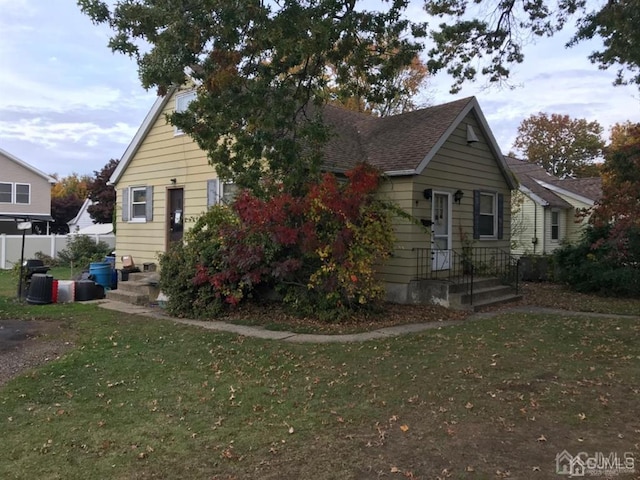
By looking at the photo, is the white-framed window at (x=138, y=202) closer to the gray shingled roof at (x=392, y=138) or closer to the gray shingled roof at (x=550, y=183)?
the gray shingled roof at (x=392, y=138)

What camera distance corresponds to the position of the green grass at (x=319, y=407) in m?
3.58

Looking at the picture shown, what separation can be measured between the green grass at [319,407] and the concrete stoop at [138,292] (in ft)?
11.5

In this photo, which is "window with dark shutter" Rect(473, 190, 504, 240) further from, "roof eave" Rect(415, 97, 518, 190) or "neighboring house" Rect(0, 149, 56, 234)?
"neighboring house" Rect(0, 149, 56, 234)

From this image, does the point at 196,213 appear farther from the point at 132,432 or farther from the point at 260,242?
the point at 132,432

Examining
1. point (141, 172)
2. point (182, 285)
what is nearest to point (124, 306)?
point (182, 285)

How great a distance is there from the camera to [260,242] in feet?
29.8

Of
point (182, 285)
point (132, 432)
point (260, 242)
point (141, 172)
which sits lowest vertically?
point (132, 432)

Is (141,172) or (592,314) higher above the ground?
(141,172)

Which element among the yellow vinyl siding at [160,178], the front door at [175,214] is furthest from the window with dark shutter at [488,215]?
the front door at [175,214]

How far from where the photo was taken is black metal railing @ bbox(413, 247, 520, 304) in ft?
36.9

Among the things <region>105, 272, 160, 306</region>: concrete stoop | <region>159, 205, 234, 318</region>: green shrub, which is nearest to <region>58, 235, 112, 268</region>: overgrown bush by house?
<region>105, 272, 160, 306</region>: concrete stoop

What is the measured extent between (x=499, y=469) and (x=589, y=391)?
2.20 metres

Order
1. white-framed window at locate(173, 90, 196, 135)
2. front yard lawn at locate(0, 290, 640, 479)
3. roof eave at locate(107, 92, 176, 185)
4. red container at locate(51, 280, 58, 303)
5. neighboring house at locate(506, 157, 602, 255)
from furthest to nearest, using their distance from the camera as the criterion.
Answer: neighboring house at locate(506, 157, 602, 255) → roof eave at locate(107, 92, 176, 185) → white-framed window at locate(173, 90, 196, 135) → red container at locate(51, 280, 58, 303) → front yard lawn at locate(0, 290, 640, 479)

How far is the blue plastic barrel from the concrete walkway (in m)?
2.26
